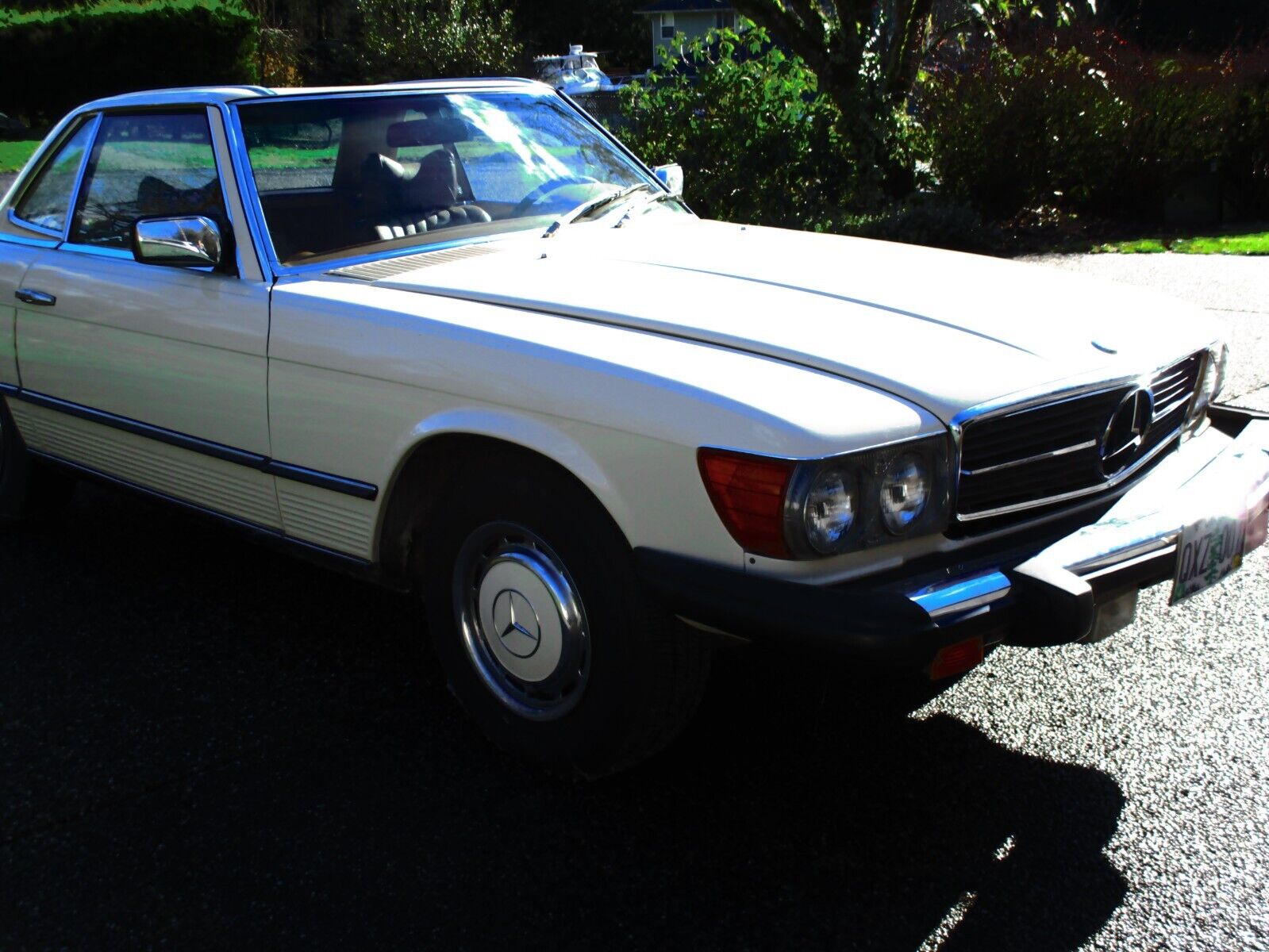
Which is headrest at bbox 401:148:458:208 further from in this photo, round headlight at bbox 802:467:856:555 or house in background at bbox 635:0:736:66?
house in background at bbox 635:0:736:66

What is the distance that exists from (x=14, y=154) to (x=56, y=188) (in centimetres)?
2232

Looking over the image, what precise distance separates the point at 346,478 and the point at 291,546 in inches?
16.0

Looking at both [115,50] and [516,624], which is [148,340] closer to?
[516,624]

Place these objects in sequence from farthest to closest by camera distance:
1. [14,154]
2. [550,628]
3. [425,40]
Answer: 1. [425,40]
2. [14,154]
3. [550,628]

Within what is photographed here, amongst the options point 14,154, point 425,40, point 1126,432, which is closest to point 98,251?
point 1126,432

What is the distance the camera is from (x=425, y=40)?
3391cm

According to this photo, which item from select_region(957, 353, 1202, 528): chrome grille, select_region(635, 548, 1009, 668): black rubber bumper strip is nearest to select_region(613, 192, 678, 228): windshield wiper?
select_region(957, 353, 1202, 528): chrome grille

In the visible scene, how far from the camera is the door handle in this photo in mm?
4211

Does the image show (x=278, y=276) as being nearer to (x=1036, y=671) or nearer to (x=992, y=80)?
(x=1036, y=671)

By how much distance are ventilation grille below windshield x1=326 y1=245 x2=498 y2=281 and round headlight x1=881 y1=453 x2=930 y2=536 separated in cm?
156

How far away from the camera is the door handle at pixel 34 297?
421cm

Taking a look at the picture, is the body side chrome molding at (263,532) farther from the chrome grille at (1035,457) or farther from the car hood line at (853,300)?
the chrome grille at (1035,457)

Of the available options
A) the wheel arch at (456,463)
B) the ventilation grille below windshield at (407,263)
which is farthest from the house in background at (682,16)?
the wheel arch at (456,463)

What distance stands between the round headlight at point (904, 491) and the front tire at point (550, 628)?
1.68ft
